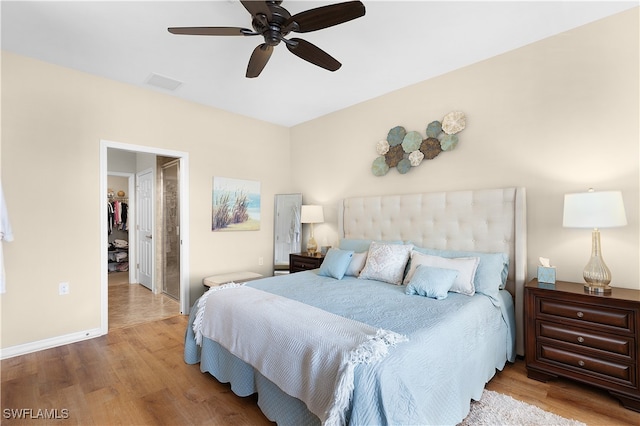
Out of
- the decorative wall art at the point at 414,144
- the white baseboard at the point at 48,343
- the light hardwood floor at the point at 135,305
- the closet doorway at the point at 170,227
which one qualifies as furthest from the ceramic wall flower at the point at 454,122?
the white baseboard at the point at 48,343

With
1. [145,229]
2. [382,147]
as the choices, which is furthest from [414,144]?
[145,229]

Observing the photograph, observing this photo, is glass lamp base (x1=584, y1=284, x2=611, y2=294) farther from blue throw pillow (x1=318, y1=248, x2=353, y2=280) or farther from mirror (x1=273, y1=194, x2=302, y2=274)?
mirror (x1=273, y1=194, x2=302, y2=274)

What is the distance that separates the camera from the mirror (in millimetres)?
4637

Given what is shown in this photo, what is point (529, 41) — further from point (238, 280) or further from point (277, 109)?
point (238, 280)

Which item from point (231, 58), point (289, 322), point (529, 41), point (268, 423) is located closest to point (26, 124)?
point (231, 58)

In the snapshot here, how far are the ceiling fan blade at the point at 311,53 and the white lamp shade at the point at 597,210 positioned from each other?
204 cm

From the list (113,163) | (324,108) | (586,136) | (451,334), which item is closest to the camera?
(451,334)

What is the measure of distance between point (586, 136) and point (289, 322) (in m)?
2.73

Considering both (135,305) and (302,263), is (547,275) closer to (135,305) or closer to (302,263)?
(302,263)

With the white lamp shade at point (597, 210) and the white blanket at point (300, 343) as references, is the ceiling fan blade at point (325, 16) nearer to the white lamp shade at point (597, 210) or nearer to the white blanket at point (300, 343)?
the white blanket at point (300, 343)

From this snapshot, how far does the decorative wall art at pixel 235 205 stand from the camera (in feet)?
13.7

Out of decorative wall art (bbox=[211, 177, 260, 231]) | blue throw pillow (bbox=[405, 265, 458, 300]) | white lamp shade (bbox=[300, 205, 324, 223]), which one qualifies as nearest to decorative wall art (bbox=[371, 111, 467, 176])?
white lamp shade (bbox=[300, 205, 324, 223])

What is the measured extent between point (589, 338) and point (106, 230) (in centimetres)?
441

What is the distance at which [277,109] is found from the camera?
4.24 meters
